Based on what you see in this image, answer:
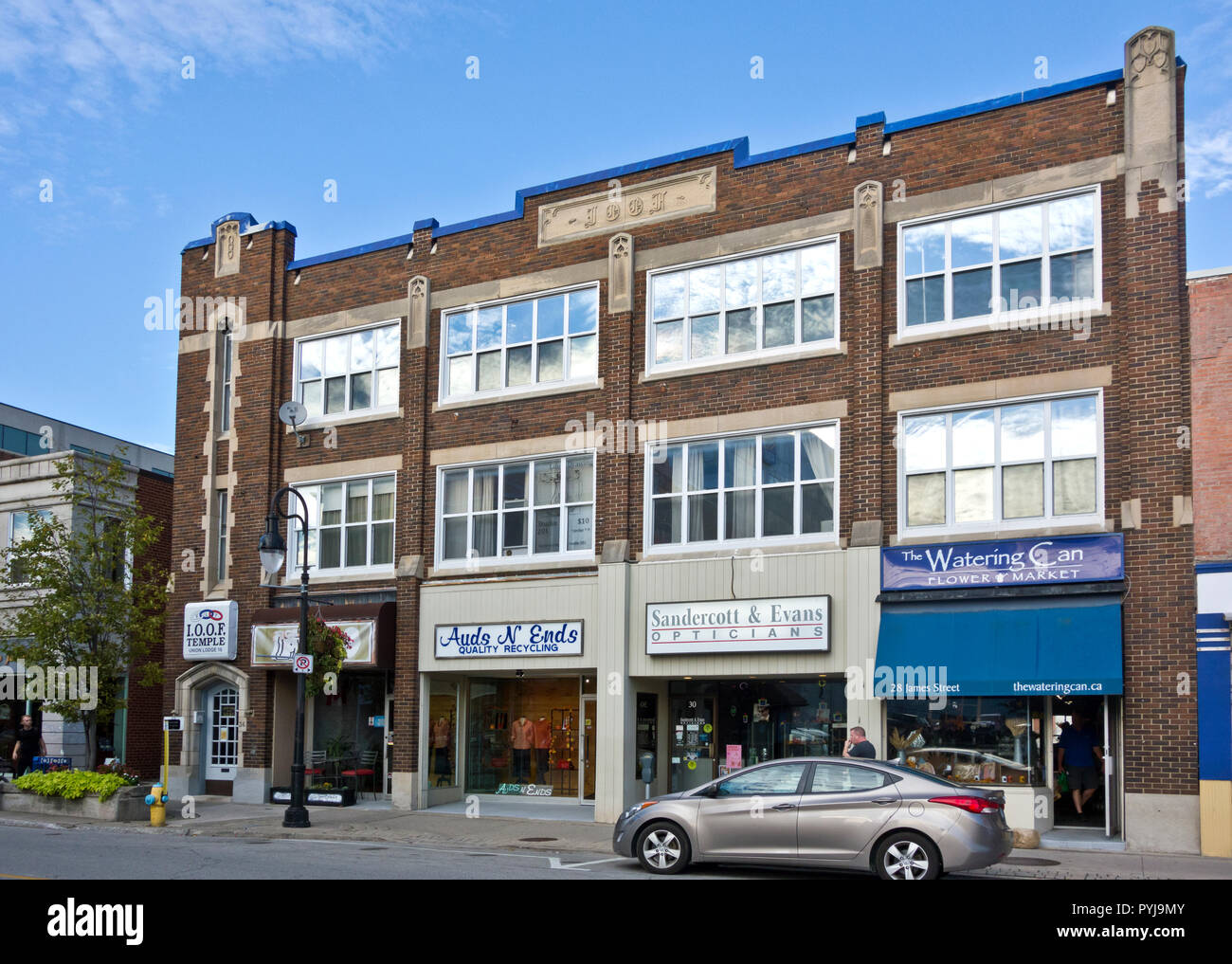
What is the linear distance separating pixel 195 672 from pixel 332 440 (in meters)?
6.19

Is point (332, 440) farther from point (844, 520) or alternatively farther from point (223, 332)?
point (844, 520)

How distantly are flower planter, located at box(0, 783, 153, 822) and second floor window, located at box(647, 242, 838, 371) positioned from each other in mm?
12169

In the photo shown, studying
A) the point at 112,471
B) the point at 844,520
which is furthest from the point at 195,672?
the point at 844,520

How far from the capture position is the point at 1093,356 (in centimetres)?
1902

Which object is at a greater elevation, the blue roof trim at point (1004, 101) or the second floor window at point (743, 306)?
the blue roof trim at point (1004, 101)

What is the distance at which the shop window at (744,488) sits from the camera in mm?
21297

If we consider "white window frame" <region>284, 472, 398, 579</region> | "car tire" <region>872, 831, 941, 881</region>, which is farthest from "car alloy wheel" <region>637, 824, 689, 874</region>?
"white window frame" <region>284, 472, 398, 579</region>

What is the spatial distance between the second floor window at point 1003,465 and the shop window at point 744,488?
1.45m

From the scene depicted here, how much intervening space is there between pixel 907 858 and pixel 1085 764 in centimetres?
719

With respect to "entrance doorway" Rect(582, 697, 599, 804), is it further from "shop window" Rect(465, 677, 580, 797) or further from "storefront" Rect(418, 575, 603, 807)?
"shop window" Rect(465, 677, 580, 797)

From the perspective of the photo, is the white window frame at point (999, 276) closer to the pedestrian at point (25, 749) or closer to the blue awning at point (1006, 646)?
the blue awning at point (1006, 646)

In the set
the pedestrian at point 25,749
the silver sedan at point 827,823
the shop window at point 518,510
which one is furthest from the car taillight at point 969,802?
the pedestrian at point 25,749

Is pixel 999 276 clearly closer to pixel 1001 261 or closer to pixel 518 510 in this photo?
pixel 1001 261

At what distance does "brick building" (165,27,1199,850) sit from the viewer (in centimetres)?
1864
